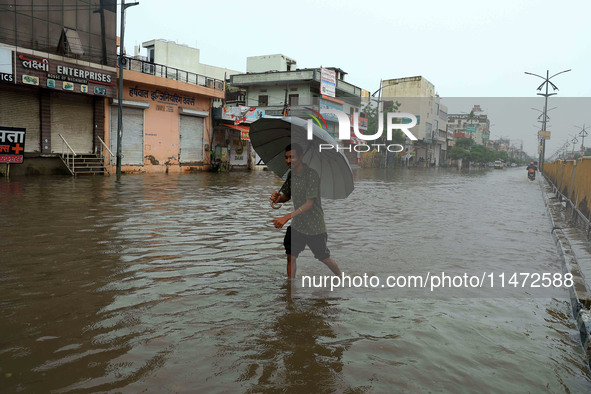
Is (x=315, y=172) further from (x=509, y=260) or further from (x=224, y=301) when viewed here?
(x=509, y=260)

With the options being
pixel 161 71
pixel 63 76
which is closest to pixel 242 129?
pixel 161 71

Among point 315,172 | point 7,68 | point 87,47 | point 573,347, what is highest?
point 87,47

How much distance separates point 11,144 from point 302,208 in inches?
656

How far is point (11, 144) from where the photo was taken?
17.0 metres

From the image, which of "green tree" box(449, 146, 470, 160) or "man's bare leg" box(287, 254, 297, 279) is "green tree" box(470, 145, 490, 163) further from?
"man's bare leg" box(287, 254, 297, 279)

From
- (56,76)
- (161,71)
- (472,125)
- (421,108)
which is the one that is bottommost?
(56,76)

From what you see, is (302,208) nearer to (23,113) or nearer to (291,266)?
(291,266)

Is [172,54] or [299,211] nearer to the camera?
[299,211]

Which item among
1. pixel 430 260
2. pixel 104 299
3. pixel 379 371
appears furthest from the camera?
pixel 430 260

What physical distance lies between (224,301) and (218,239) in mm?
3031

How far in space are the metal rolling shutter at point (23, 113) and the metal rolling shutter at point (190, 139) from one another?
944 cm

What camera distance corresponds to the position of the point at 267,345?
11.2ft

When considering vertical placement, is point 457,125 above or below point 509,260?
above

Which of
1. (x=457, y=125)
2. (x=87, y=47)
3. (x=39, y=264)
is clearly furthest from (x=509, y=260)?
(x=457, y=125)
